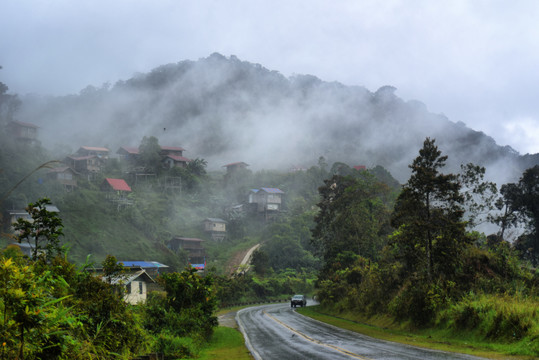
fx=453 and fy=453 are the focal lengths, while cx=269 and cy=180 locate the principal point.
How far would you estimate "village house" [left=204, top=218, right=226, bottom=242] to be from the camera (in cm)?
10156

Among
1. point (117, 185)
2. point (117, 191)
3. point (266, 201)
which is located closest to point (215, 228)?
point (266, 201)

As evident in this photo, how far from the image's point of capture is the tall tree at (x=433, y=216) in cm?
2591

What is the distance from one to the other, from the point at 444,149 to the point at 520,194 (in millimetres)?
160814

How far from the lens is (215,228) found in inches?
4018

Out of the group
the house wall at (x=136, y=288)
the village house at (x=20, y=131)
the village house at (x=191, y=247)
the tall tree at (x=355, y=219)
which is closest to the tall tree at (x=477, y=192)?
the tall tree at (x=355, y=219)

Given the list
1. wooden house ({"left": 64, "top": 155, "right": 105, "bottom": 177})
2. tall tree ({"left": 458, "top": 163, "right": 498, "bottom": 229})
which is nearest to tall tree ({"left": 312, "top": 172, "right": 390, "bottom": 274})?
tall tree ({"left": 458, "top": 163, "right": 498, "bottom": 229})

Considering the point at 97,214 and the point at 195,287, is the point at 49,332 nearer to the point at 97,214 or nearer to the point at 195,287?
the point at 195,287

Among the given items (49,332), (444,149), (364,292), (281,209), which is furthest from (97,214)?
(444,149)

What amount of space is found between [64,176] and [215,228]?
1304 inches

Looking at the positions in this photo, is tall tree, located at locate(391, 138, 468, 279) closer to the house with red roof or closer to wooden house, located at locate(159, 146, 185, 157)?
the house with red roof

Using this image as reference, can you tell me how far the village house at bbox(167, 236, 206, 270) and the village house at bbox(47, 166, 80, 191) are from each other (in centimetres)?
2260

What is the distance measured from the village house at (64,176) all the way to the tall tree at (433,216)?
253ft

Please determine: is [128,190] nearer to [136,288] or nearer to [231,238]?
[231,238]

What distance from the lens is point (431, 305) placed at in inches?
961
